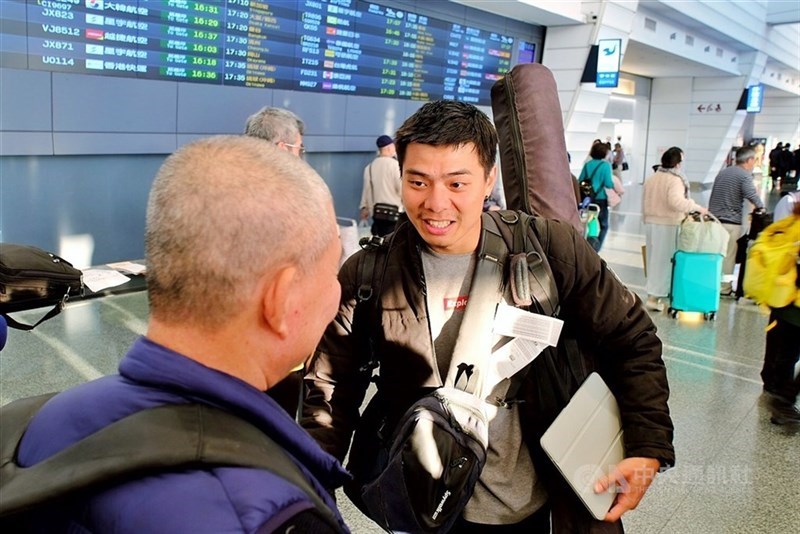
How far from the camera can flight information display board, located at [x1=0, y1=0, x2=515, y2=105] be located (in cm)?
512

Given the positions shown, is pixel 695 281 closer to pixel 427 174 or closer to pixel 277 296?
pixel 427 174

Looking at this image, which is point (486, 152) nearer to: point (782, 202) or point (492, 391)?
point (492, 391)

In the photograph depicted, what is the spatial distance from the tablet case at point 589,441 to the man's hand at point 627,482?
0.02m

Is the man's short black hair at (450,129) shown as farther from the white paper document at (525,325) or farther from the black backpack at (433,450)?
the white paper document at (525,325)

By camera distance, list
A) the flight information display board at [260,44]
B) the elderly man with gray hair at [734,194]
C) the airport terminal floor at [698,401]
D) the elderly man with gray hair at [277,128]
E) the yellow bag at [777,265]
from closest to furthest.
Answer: the elderly man with gray hair at [277,128] < the airport terminal floor at [698,401] < the yellow bag at [777,265] < the flight information display board at [260,44] < the elderly man with gray hair at [734,194]

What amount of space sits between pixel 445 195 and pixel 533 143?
1.04 ft

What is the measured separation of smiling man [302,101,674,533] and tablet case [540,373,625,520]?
29 millimetres

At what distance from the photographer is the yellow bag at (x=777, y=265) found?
12.3ft

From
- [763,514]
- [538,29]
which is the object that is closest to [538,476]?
[763,514]

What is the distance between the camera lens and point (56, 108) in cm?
524

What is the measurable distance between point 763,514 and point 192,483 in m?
3.17

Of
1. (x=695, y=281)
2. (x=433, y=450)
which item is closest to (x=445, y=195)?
(x=433, y=450)

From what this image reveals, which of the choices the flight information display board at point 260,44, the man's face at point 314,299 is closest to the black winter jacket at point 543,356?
the man's face at point 314,299

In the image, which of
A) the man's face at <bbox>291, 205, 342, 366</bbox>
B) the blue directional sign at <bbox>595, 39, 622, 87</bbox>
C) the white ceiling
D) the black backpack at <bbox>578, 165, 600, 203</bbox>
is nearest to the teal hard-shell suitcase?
the black backpack at <bbox>578, 165, 600, 203</bbox>
